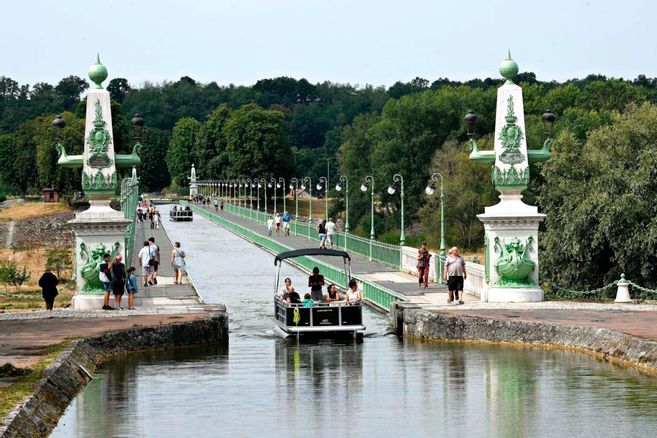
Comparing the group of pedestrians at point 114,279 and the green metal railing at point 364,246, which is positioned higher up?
the group of pedestrians at point 114,279

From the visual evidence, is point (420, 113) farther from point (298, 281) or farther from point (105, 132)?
point (105, 132)

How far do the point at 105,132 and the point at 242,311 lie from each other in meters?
8.87

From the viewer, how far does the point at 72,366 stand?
2552 cm

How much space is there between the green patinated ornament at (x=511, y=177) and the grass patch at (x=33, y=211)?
11473 cm

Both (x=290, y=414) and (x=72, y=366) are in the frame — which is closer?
(x=290, y=414)

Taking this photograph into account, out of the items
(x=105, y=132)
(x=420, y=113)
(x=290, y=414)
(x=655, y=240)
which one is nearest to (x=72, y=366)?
(x=290, y=414)

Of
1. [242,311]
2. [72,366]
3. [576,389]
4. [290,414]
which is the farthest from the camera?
[242,311]

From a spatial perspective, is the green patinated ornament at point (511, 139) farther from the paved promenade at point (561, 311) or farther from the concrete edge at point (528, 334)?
the concrete edge at point (528, 334)

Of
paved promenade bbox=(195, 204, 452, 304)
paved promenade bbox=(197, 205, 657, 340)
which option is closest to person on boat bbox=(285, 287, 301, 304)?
paved promenade bbox=(197, 205, 657, 340)

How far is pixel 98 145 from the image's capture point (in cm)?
3744

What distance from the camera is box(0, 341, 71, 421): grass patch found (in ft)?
65.7

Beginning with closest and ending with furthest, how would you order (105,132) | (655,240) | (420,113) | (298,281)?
1. (105,132)
2. (655,240)
3. (298,281)
4. (420,113)

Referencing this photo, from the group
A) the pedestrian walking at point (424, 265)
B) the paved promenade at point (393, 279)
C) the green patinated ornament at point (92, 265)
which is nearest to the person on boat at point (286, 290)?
the green patinated ornament at point (92, 265)

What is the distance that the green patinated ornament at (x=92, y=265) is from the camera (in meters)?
36.6
